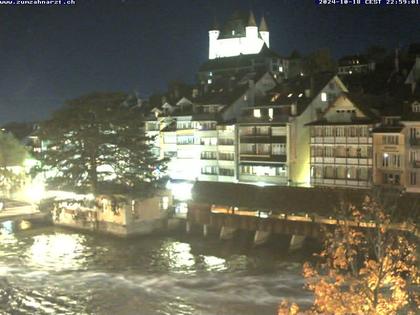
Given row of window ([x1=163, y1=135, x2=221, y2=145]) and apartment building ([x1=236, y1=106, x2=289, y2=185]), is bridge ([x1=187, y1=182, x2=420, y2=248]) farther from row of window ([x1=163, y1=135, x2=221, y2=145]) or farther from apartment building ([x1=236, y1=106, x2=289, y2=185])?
row of window ([x1=163, y1=135, x2=221, y2=145])

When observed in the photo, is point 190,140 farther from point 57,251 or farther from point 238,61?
point 238,61

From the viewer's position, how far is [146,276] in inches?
1454

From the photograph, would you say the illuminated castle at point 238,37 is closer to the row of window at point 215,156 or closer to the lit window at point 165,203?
the row of window at point 215,156

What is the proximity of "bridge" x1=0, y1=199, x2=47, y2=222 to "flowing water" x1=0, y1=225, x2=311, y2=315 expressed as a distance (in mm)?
6673

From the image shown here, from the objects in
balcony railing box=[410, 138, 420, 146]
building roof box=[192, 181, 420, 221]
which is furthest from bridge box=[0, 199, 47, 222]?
balcony railing box=[410, 138, 420, 146]

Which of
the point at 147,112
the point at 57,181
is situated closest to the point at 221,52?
the point at 147,112

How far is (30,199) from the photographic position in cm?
6694

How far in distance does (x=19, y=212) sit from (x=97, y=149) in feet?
36.0

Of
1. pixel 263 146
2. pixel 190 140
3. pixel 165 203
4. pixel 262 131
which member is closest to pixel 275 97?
pixel 262 131

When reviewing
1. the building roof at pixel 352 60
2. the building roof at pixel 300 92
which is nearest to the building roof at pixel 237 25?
the building roof at pixel 352 60

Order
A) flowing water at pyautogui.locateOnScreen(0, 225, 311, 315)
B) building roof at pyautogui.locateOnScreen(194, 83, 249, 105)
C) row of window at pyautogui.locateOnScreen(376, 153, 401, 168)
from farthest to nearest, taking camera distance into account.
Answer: building roof at pyautogui.locateOnScreen(194, 83, 249, 105) → row of window at pyautogui.locateOnScreen(376, 153, 401, 168) → flowing water at pyautogui.locateOnScreen(0, 225, 311, 315)

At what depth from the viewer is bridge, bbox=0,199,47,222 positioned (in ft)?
181

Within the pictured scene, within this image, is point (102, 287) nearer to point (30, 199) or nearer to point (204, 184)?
point (204, 184)

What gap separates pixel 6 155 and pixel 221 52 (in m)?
44.8
